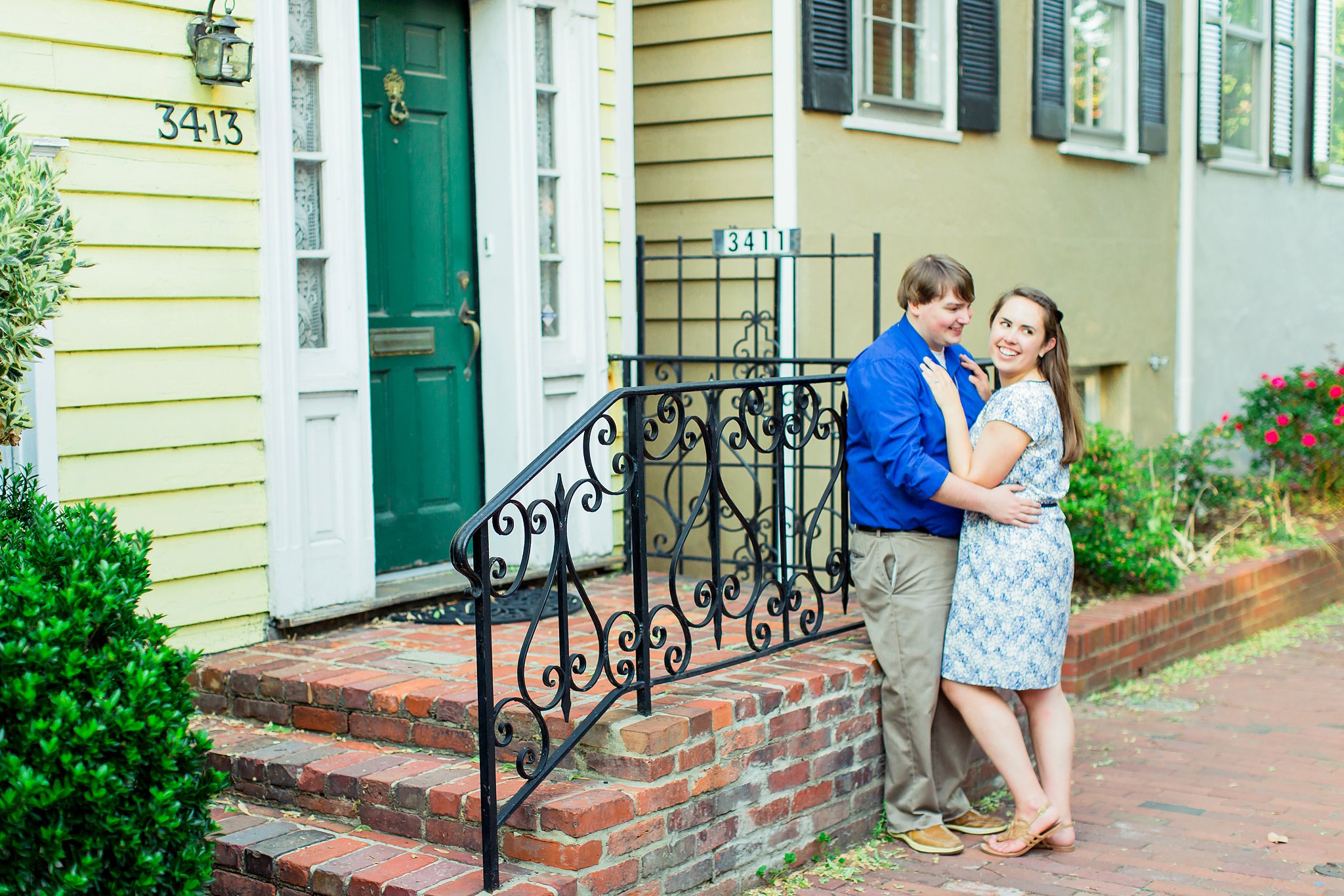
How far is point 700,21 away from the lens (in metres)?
6.86

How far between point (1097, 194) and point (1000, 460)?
5.42 m

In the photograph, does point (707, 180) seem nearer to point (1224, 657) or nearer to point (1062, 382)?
point (1062, 382)

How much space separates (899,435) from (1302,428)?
19.9 ft

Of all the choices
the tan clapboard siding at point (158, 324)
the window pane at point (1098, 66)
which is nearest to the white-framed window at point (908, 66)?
the window pane at point (1098, 66)

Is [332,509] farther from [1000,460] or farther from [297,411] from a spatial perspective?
[1000,460]

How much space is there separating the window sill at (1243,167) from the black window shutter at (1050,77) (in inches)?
81.4

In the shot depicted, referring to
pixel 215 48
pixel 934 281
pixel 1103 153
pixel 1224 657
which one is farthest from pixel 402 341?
pixel 1103 153

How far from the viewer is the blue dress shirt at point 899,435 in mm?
Result: 4094

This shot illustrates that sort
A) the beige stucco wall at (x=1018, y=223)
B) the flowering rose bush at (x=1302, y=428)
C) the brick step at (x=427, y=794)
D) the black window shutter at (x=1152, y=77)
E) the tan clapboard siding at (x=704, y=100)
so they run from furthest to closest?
the black window shutter at (x=1152, y=77)
the flowering rose bush at (x=1302, y=428)
the beige stucco wall at (x=1018, y=223)
the tan clapboard siding at (x=704, y=100)
the brick step at (x=427, y=794)

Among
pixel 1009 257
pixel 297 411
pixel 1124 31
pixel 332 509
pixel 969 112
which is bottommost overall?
pixel 332 509

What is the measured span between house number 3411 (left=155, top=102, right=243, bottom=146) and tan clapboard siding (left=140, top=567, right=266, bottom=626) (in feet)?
4.81

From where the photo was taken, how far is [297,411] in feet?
16.1

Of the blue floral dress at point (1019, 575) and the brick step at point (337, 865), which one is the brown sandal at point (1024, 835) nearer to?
the blue floral dress at point (1019, 575)

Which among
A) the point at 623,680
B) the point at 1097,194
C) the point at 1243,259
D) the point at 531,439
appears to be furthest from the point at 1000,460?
the point at 1243,259
